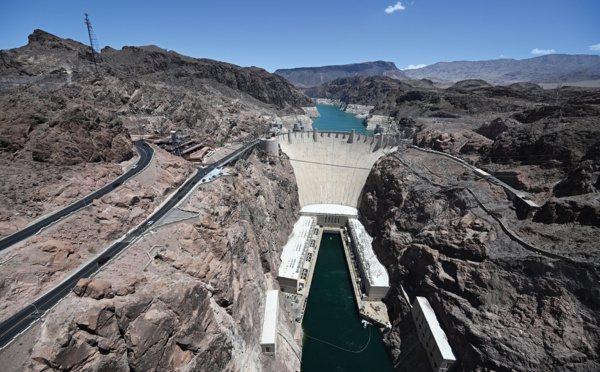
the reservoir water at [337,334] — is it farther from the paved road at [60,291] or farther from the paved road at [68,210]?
the paved road at [68,210]

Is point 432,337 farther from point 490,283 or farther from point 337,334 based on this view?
point 337,334

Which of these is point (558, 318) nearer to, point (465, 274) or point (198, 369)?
point (465, 274)

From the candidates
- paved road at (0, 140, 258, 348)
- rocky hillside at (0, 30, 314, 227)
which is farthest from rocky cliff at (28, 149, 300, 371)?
rocky hillside at (0, 30, 314, 227)

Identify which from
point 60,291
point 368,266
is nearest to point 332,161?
point 368,266

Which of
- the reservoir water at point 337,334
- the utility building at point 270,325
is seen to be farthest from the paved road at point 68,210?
the reservoir water at point 337,334

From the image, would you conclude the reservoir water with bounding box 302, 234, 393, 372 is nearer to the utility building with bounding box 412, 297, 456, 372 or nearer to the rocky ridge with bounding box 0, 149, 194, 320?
the utility building with bounding box 412, 297, 456, 372
